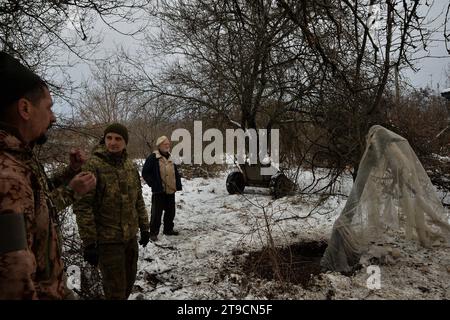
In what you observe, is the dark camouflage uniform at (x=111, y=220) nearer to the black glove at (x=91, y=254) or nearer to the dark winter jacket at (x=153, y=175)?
the black glove at (x=91, y=254)

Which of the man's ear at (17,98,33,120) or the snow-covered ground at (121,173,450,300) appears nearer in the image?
the man's ear at (17,98,33,120)

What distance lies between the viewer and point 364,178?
438 centimetres

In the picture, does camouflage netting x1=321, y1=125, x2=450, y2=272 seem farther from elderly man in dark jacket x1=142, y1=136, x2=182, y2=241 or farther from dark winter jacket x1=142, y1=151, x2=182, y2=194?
dark winter jacket x1=142, y1=151, x2=182, y2=194

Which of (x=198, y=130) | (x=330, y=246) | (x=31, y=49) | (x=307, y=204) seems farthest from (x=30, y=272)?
(x=198, y=130)

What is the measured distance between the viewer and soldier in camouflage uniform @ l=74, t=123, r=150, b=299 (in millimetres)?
2789

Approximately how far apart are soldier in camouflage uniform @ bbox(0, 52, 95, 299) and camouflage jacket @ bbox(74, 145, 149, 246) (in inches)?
56.9

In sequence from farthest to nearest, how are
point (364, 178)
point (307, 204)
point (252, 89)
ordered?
point (252, 89) → point (307, 204) → point (364, 178)

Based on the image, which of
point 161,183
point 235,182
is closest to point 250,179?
point 235,182

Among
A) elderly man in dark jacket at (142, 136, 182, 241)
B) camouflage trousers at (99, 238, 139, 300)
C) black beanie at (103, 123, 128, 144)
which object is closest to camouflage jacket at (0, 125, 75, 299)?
camouflage trousers at (99, 238, 139, 300)

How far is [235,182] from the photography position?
10188 millimetres

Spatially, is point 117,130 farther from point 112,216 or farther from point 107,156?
point 112,216

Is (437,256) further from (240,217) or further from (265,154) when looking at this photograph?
(265,154)

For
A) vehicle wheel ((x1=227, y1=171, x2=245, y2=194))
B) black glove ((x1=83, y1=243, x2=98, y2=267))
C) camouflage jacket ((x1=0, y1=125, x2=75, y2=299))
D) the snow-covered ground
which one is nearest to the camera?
camouflage jacket ((x1=0, y1=125, x2=75, y2=299))
